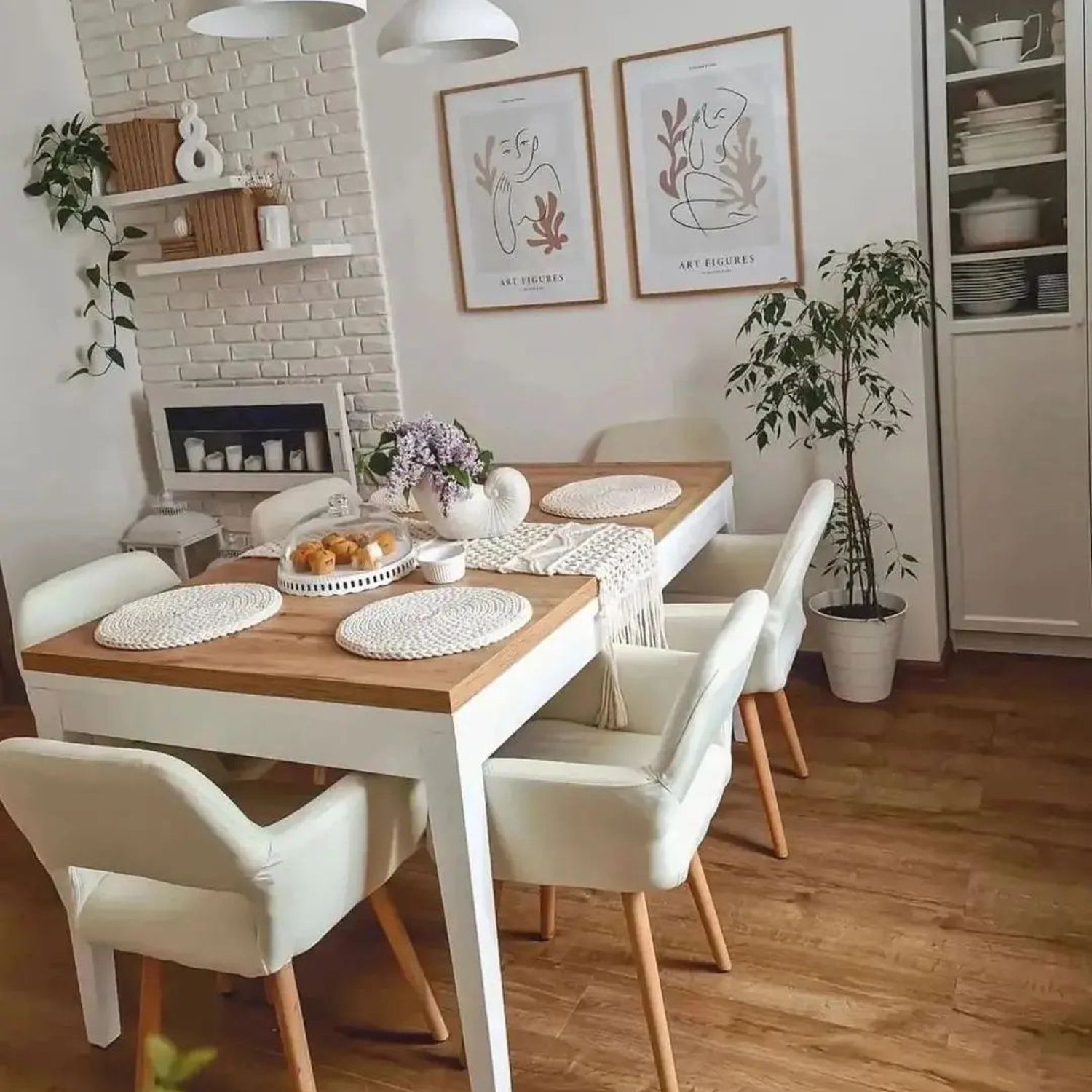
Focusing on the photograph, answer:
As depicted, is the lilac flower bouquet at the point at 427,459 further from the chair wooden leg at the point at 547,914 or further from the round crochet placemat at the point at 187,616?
the chair wooden leg at the point at 547,914

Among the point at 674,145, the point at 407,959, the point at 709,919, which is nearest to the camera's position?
the point at 407,959

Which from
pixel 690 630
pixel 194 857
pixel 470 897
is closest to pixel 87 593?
pixel 194 857

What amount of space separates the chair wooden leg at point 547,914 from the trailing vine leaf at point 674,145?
2.10 m

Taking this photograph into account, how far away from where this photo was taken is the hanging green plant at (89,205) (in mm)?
3971

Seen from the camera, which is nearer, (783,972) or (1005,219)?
(783,972)

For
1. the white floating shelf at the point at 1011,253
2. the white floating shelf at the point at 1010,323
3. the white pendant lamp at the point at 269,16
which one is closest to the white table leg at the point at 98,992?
the white pendant lamp at the point at 269,16

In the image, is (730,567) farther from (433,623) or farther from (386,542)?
(433,623)

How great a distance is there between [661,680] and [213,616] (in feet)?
2.83

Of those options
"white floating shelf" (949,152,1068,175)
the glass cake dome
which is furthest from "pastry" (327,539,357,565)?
"white floating shelf" (949,152,1068,175)

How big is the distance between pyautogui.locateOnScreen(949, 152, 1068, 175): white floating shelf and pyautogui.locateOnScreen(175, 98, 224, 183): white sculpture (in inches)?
96.0

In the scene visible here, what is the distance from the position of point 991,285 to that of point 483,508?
182 cm

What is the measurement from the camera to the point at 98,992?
85.3 inches

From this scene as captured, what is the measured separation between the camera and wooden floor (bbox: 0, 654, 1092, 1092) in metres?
2.01

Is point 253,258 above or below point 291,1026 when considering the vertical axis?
above
